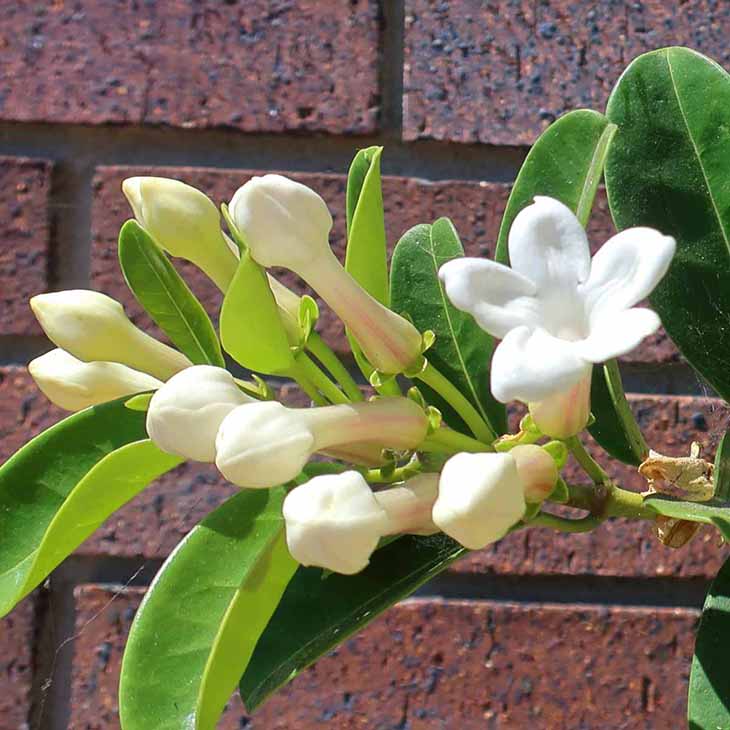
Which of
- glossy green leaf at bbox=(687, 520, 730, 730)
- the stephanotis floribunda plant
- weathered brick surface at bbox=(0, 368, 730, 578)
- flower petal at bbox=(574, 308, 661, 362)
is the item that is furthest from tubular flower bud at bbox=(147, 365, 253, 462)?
weathered brick surface at bbox=(0, 368, 730, 578)

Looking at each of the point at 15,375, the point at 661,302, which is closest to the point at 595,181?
the point at 661,302

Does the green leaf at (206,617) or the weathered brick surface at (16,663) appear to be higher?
the green leaf at (206,617)

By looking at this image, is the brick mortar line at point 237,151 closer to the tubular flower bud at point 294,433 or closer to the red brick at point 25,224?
the red brick at point 25,224

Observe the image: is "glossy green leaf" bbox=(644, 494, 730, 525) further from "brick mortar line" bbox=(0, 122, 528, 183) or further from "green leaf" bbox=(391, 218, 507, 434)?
"brick mortar line" bbox=(0, 122, 528, 183)

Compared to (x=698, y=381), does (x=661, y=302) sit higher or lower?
higher

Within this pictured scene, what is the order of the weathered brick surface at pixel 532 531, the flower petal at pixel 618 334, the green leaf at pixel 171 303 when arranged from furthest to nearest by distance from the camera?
the weathered brick surface at pixel 532 531 → the green leaf at pixel 171 303 → the flower petal at pixel 618 334

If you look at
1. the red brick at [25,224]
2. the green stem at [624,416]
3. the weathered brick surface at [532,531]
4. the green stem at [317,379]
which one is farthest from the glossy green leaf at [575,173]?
the red brick at [25,224]

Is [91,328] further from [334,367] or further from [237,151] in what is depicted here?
[237,151]

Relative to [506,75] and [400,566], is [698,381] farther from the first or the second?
[400,566]

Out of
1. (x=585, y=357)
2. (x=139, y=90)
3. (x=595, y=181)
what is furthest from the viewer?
(x=139, y=90)
